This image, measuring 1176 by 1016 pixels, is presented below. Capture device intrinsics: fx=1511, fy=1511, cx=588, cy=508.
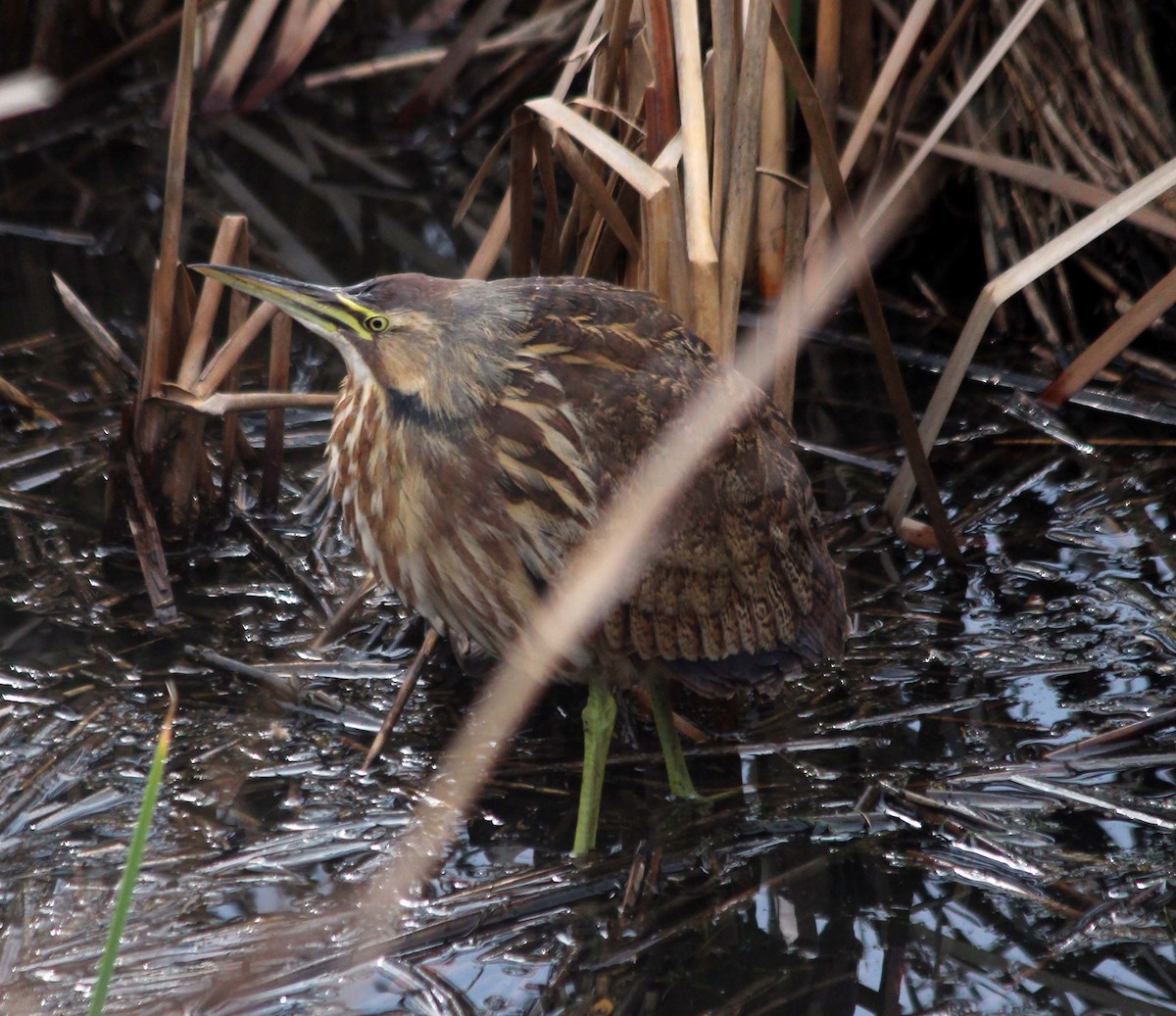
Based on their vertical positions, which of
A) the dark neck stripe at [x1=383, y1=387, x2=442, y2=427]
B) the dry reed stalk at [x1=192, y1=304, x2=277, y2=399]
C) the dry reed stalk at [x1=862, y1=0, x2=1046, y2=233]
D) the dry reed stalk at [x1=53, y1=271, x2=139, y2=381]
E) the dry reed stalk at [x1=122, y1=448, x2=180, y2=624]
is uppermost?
the dry reed stalk at [x1=862, y1=0, x2=1046, y2=233]

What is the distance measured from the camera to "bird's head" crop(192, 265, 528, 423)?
84.4 inches

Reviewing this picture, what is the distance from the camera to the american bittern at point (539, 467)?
7.23ft

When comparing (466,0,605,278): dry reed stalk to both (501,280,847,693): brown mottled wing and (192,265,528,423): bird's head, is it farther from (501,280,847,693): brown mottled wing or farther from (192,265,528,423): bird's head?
(192,265,528,423): bird's head

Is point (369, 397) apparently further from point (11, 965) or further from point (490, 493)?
point (11, 965)

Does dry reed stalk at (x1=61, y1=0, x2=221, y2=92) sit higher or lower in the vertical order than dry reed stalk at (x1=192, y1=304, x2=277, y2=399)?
higher

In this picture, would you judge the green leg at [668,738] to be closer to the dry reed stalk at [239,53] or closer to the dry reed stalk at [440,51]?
the dry reed stalk at [440,51]

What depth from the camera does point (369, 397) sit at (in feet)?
7.43

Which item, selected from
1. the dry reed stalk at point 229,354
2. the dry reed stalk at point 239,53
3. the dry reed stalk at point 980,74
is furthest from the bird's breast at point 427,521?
the dry reed stalk at point 239,53

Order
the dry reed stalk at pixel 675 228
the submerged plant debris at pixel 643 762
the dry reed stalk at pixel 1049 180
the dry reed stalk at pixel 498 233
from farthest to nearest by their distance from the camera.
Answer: the dry reed stalk at pixel 1049 180
the dry reed stalk at pixel 498 233
the dry reed stalk at pixel 675 228
the submerged plant debris at pixel 643 762

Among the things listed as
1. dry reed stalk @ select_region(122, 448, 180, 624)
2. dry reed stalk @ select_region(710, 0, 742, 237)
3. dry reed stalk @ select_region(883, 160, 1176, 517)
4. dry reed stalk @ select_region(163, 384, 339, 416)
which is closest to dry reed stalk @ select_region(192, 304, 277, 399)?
dry reed stalk @ select_region(163, 384, 339, 416)

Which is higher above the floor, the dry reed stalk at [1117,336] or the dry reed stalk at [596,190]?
the dry reed stalk at [596,190]

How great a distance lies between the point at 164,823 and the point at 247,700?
1.09 ft

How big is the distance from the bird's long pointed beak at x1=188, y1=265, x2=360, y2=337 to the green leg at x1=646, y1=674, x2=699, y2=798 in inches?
30.0

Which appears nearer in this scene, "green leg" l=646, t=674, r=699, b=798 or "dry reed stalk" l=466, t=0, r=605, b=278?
"green leg" l=646, t=674, r=699, b=798
